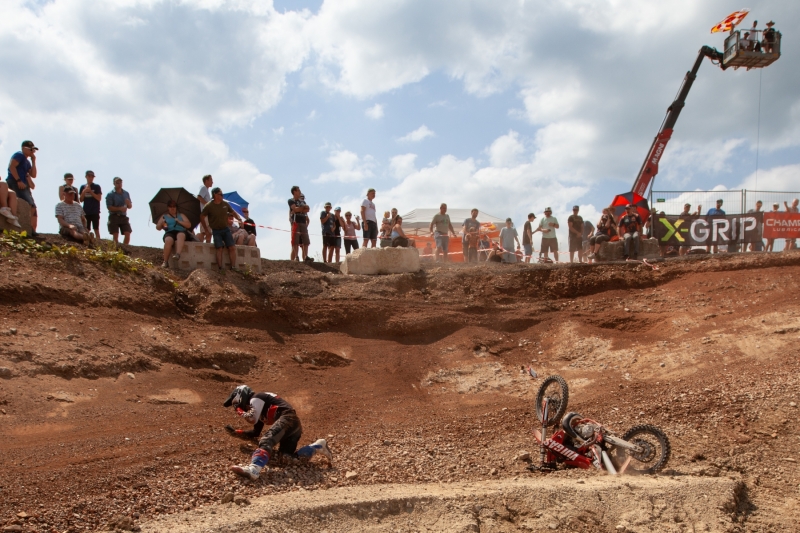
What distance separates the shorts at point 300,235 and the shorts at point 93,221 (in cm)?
456

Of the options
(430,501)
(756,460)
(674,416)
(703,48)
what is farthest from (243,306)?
(703,48)

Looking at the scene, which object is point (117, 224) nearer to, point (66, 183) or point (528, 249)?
point (66, 183)

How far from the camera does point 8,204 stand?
454 inches

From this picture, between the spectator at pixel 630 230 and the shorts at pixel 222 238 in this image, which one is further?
the spectator at pixel 630 230

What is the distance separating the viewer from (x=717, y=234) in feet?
55.7

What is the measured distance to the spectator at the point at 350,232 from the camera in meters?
17.4

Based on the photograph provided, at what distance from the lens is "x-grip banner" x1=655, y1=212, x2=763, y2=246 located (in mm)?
16891

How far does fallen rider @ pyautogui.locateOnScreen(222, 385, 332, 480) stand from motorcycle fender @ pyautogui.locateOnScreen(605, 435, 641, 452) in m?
3.28

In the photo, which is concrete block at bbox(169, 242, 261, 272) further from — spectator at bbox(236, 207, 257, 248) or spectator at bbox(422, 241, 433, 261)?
spectator at bbox(422, 241, 433, 261)

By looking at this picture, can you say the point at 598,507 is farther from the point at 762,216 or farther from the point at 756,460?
the point at 762,216

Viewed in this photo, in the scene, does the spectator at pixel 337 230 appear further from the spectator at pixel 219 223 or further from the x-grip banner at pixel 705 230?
the x-grip banner at pixel 705 230

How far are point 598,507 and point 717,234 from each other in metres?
13.2

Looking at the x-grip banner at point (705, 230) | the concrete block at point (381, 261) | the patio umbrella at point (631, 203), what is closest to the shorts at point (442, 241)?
the concrete block at point (381, 261)

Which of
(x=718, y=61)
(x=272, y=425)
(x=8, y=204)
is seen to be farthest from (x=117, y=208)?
(x=718, y=61)
